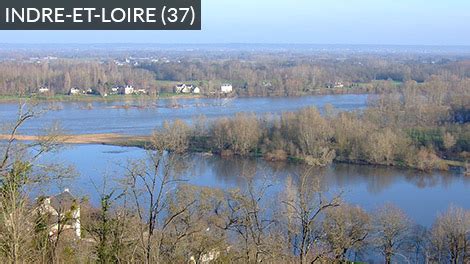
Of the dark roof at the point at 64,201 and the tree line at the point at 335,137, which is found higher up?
the dark roof at the point at 64,201

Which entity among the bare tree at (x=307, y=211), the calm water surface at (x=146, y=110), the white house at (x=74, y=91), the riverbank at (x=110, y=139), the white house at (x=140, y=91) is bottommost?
the riverbank at (x=110, y=139)

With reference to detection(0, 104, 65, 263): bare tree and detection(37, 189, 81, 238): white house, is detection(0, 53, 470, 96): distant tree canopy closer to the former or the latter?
detection(37, 189, 81, 238): white house

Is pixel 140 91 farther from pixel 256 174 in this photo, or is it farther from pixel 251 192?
pixel 251 192

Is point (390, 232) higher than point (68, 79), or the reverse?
point (68, 79)

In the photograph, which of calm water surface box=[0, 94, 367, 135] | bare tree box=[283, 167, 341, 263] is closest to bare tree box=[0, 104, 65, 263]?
bare tree box=[283, 167, 341, 263]

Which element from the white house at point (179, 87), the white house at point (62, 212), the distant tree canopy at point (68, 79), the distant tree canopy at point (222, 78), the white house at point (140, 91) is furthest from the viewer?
the white house at point (179, 87)

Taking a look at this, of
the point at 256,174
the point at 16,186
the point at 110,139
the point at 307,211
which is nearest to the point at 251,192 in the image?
the point at 307,211

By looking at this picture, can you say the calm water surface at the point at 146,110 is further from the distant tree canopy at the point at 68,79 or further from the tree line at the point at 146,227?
the tree line at the point at 146,227

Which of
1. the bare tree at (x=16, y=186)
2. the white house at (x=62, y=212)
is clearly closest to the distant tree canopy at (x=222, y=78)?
the white house at (x=62, y=212)
